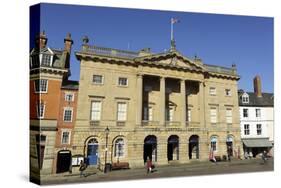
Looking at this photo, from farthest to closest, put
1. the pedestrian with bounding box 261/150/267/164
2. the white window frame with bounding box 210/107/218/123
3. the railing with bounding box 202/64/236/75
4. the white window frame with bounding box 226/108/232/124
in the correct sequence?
the white window frame with bounding box 226/108/232/124 → the pedestrian with bounding box 261/150/267/164 → the white window frame with bounding box 210/107/218/123 → the railing with bounding box 202/64/236/75

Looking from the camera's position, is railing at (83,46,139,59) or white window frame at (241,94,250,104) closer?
railing at (83,46,139,59)

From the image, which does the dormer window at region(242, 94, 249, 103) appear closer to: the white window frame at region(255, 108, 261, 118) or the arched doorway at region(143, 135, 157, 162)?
the white window frame at region(255, 108, 261, 118)

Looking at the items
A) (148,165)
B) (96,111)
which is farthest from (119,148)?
(96,111)

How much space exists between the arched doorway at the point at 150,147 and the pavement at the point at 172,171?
2.72 feet

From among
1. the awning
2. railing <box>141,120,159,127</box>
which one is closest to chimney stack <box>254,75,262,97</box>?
the awning

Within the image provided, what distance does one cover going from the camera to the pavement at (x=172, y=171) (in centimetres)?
1540

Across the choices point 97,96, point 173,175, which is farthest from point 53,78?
point 173,175

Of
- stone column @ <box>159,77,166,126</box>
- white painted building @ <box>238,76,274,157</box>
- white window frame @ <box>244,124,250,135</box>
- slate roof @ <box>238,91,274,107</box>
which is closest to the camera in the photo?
stone column @ <box>159,77,166,126</box>

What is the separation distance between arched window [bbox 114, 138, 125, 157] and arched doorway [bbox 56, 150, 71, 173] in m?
2.54

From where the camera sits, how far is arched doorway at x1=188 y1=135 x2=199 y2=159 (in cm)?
1971

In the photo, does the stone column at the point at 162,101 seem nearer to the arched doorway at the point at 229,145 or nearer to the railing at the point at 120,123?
the railing at the point at 120,123

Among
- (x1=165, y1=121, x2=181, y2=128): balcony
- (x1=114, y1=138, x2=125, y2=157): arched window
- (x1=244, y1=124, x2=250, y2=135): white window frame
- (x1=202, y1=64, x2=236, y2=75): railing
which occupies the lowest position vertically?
(x1=114, y1=138, x2=125, y2=157): arched window

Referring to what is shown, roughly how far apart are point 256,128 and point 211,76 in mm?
4595

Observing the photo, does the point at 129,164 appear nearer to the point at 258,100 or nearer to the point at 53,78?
the point at 53,78
